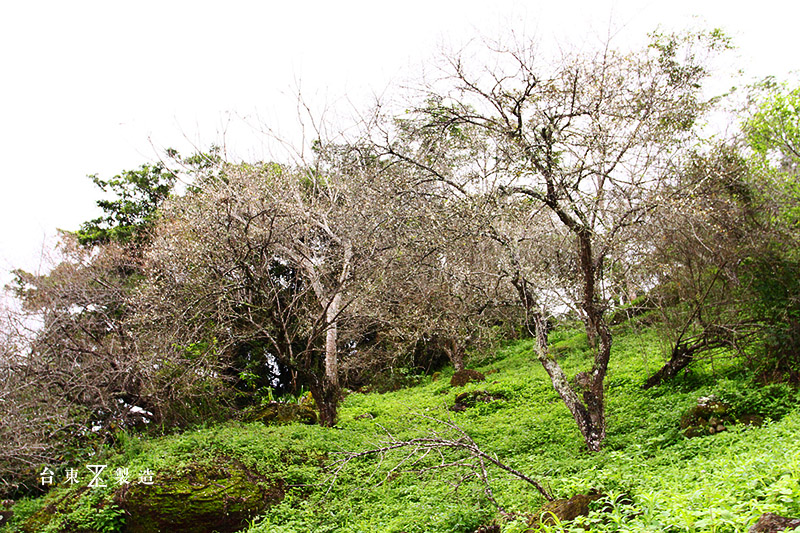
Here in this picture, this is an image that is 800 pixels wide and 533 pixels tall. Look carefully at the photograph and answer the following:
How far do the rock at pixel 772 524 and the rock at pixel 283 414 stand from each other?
367 inches

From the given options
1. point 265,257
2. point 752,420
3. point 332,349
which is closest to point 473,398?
point 332,349

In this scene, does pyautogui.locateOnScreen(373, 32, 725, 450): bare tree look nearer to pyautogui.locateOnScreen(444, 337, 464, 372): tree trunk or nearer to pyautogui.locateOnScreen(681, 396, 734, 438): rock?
pyautogui.locateOnScreen(681, 396, 734, 438): rock

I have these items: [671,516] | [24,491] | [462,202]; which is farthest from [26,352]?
[671,516]

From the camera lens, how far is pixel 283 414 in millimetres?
11180

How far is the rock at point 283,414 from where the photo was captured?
36.3ft

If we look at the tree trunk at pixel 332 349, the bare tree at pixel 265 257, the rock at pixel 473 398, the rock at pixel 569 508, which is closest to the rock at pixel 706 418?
the rock at pixel 569 508

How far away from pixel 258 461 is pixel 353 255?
14.6 ft

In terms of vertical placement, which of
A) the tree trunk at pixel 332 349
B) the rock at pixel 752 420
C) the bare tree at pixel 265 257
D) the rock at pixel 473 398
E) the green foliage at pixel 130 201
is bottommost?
the rock at pixel 752 420

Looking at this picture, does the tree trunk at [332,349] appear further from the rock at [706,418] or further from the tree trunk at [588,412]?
the rock at [706,418]

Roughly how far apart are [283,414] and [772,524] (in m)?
9.77

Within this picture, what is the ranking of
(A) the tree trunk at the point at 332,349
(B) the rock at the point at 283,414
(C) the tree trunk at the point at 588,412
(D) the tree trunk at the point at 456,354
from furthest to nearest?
(D) the tree trunk at the point at 456,354, (A) the tree trunk at the point at 332,349, (B) the rock at the point at 283,414, (C) the tree trunk at the point at 588,412

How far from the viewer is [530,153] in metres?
7.03

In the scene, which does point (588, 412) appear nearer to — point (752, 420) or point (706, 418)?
point (706, 418)

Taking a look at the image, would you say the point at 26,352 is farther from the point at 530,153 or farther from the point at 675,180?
the point at 675,180
